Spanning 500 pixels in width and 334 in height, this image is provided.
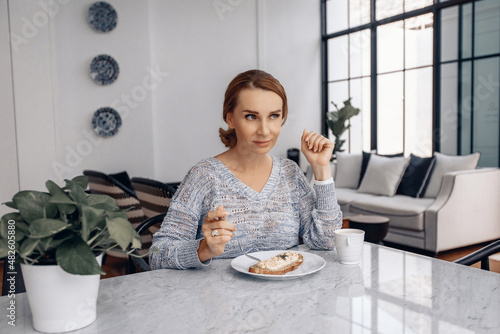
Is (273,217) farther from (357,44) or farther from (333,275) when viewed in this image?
(357,44)

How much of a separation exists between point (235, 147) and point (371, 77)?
5.24 metres

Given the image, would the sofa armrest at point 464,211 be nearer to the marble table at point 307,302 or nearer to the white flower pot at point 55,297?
the marble table at point 307,302

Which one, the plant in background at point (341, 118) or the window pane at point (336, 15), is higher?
the window pane at point (336, 15)

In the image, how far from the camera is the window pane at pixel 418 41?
547 cm

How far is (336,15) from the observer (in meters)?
6.66

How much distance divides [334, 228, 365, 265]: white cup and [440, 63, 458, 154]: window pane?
472 centimetres

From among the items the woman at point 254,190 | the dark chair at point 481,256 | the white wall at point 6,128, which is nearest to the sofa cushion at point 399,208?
the dark chair at point 481,256

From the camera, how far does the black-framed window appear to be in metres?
5.10

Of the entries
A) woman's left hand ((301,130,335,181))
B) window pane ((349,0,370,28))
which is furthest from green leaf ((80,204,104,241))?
window pane ((349,0,370,28))

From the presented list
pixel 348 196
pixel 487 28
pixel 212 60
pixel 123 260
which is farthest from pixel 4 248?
pixel 487 28

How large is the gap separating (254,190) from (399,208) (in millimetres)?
3064

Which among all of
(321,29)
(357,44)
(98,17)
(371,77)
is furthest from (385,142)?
(98,17)

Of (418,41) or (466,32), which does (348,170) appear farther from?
(466,32)

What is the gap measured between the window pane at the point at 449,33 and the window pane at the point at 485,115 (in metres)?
0.34
